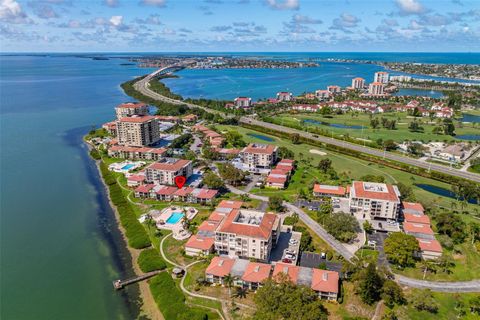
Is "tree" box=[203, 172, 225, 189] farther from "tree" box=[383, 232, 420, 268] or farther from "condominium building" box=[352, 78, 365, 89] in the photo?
"condominium building" box=[352, 78, 365, 89]

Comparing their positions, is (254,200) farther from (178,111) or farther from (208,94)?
(208,94)

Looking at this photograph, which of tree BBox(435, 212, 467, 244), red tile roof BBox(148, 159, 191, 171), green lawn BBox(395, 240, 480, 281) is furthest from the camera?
red tile roof BBox(148, 159, 191, 171)

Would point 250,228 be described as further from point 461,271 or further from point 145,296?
point 461,271

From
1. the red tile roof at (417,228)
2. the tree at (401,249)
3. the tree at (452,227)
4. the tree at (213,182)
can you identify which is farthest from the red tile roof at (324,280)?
the tree at (213,182)

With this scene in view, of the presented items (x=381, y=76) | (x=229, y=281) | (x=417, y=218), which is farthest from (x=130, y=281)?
(x=381, y=76)

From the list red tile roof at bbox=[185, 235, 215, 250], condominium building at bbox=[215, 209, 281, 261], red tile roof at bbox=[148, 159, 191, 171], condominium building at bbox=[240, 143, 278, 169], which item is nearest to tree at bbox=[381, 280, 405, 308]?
condominium building at bbox=[215, 209, 281, 261]

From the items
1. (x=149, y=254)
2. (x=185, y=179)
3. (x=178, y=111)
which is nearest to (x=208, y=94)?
(x=178, y=111)
